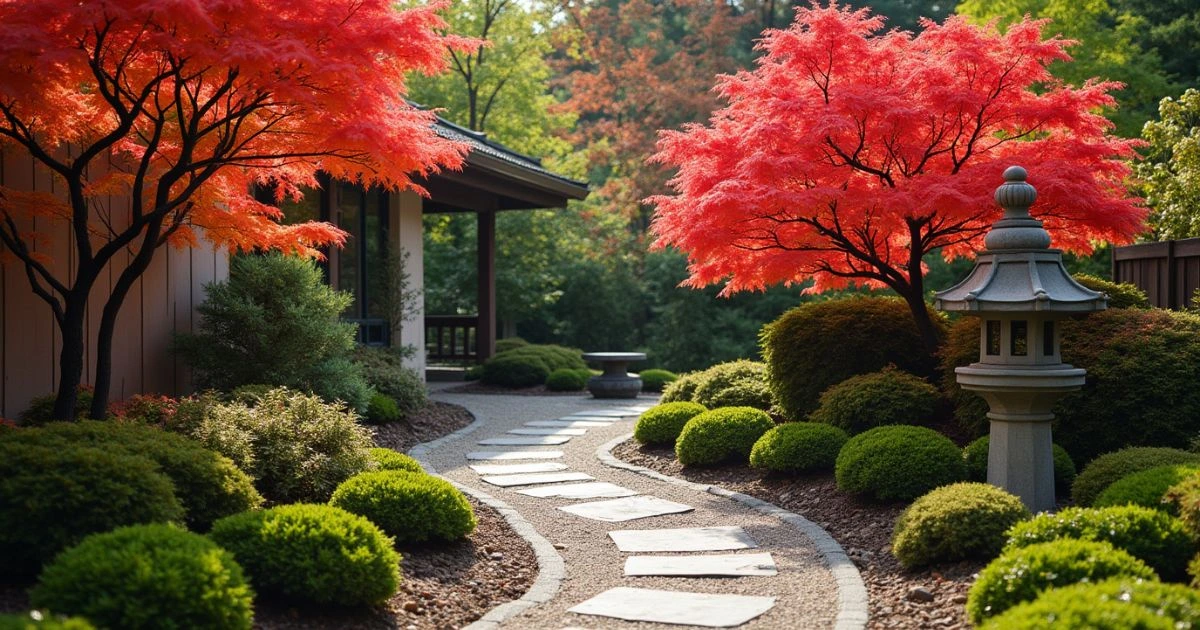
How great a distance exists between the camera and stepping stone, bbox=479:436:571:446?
1040cm

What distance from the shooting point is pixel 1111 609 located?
10.8 feet

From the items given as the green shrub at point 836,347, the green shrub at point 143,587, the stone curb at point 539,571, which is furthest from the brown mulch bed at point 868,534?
the green shrub at point 143,587

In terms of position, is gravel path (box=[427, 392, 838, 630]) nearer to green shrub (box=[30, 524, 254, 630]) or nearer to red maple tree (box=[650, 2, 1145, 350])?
green shrub (box=[30, 524, 254, 630])

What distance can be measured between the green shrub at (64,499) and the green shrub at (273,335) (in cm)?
448

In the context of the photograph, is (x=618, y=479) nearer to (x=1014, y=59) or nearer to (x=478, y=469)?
(x=478, y=469)

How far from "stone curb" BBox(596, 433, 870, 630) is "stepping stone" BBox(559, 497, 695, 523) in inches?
21.6

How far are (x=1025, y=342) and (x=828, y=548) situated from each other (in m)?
1.73

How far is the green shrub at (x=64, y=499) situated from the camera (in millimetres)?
4012

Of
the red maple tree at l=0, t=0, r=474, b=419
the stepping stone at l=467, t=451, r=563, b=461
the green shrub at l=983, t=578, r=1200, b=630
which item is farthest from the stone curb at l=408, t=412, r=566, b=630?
the red maple tree at l=0, t=0, r=474, b=419

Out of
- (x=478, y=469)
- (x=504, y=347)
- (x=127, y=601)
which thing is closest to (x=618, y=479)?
(x=478, y=469)

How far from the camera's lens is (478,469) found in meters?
8.83

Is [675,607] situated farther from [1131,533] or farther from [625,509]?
[625,509]

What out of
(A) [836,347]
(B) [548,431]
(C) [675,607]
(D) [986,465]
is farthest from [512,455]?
(C) [675,607]

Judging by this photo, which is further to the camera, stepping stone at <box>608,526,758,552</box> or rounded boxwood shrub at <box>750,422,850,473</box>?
rounded boxwood shrub at <box>750,422,850,473</box>
